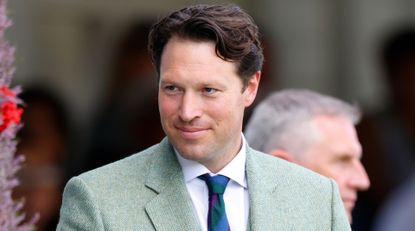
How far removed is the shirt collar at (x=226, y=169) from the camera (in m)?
4.92

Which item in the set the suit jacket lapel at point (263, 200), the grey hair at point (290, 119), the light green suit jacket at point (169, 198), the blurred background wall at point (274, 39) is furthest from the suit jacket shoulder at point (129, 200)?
the blurred background wall at point (274, 39)

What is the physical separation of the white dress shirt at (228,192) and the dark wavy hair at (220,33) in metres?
0.32

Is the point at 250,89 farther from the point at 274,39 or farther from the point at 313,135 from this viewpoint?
the point at 274,39

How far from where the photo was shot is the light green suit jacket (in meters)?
4.75

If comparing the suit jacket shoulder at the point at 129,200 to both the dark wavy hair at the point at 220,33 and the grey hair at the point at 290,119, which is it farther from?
the grey hair at the point at 290,119

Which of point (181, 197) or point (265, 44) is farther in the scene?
point (265, 44)

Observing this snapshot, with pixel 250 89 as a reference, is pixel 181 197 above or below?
below

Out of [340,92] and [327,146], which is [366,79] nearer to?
[340,92]

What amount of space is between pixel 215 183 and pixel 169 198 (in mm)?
166

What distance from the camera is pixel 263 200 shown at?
4930 mm

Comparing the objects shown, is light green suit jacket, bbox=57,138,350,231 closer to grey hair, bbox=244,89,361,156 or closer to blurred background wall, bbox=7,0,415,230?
grey hair, bbox=244,89,361,156

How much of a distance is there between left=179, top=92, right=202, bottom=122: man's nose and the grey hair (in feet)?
5.39

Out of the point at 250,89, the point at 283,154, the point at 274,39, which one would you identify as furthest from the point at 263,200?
the point at 274,39

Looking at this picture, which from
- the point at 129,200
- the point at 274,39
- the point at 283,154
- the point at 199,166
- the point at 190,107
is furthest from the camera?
the point at 274,39
